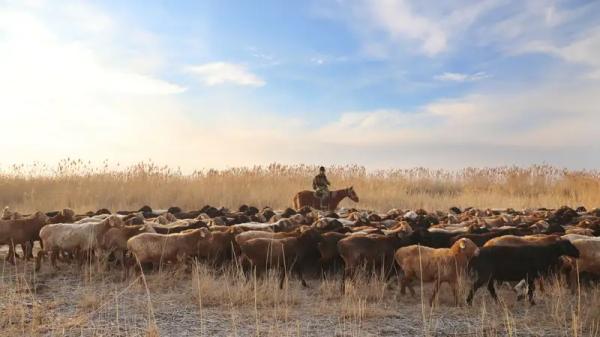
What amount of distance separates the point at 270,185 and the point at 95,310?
1746 centimetres

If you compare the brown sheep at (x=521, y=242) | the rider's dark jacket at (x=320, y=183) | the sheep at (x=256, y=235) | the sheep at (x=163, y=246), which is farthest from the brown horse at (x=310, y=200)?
the brown sheep at (x=521, y=242)

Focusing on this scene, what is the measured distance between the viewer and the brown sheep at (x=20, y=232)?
33.7 ft

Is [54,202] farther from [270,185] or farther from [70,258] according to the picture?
[70,258]

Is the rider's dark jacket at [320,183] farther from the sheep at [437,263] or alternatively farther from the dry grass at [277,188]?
the sheep at [437,263]

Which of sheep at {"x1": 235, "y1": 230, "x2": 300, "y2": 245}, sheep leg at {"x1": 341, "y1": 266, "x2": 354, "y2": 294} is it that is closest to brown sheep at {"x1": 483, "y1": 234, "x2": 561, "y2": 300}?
sheep leg at {"x1": 341, "y1": 266, "x2": 354, "y2": 294}

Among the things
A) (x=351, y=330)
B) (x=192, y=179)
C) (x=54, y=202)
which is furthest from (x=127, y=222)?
(x=192, y=179)

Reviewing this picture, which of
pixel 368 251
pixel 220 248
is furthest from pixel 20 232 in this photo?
pixel 368 251

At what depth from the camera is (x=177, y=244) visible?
9.02 metres

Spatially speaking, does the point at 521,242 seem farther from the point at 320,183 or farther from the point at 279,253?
the point at 320,183

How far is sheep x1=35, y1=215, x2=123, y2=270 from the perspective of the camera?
970cm

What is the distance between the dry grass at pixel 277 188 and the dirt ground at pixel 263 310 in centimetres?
1171

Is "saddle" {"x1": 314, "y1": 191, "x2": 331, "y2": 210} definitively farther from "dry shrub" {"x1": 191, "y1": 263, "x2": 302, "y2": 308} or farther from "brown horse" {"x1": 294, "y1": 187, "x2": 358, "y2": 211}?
"dry shrub" {"x1": 191, "y1": 263, "x2": 302, "y2": 308}

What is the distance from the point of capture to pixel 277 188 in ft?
78.4

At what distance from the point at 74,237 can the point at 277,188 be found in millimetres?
14430
